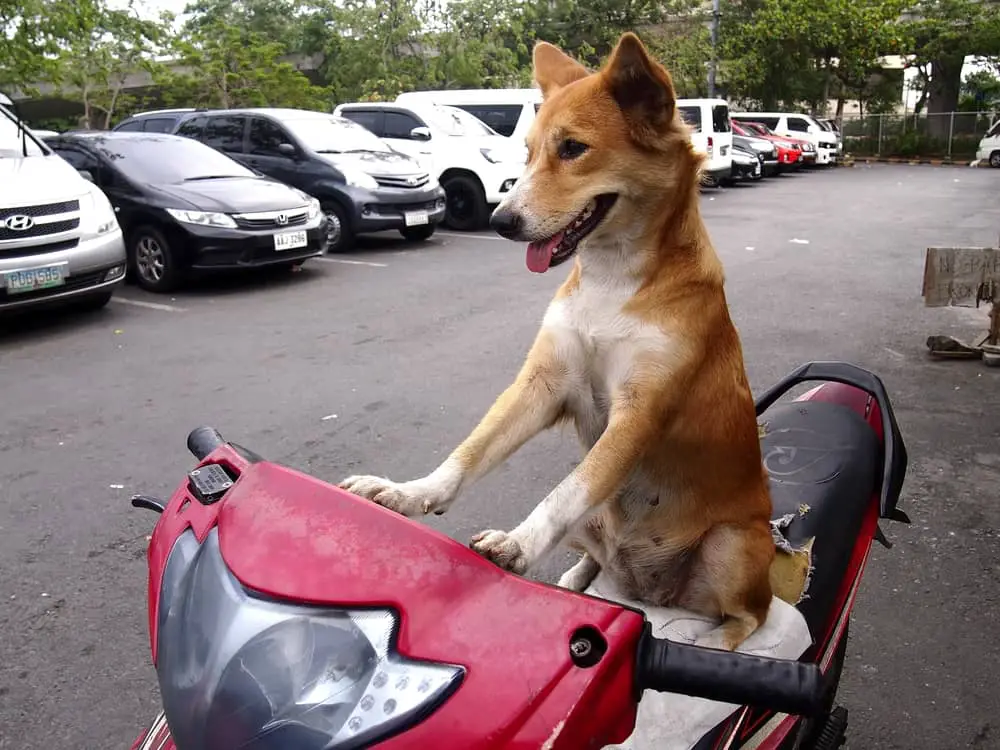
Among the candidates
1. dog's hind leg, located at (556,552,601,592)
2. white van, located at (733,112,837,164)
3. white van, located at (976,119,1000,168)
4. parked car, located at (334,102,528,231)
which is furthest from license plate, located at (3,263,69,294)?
white van, located at (976,119,1000,168)

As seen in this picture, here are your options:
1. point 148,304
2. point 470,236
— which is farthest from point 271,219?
point 470,236

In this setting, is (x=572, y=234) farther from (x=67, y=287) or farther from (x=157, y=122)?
(x=157, y=122)

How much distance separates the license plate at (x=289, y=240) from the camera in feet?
30.5

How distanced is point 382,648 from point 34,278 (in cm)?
699

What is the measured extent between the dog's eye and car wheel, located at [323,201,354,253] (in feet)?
32.1

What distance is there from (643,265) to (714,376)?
0.94ft

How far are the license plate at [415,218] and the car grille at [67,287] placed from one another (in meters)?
4.76

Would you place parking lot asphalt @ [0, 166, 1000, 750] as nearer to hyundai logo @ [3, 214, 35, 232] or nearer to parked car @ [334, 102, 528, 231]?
hyundai logo @ [3, 214, 35, 232]

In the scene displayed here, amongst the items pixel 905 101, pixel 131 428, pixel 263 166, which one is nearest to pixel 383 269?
pixel 263 166

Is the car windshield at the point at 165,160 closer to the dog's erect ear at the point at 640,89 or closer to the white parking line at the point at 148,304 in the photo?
the white parking line at the point at 148,304

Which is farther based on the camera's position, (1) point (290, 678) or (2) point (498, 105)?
(2) point (498, 105)

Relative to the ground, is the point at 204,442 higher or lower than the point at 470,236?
higher

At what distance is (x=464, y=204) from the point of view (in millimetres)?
14188

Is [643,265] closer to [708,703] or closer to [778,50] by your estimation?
[708,703]
